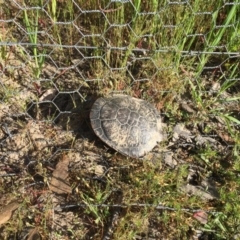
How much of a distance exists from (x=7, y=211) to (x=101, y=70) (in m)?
0.78

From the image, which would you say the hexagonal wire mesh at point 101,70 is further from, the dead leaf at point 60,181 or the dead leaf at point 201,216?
the dead leaf at point 201,216

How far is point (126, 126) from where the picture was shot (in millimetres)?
1751

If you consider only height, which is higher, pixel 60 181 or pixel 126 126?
pixel 126 126

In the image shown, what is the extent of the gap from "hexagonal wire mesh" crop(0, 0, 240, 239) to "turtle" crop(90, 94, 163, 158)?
0.11 metres

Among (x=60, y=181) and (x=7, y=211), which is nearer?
(x=7, y=211)

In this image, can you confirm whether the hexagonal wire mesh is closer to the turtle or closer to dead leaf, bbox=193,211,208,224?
the turtle

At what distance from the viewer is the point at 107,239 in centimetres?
157

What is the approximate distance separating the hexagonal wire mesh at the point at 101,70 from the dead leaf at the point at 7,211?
214 millimetres

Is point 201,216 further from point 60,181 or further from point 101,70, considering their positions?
point 101,70

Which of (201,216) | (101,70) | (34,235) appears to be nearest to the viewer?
(34,235)

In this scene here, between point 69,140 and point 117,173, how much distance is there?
275 millimetres

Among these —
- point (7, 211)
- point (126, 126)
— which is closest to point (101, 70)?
point (126, 126)

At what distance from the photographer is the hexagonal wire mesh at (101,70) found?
1.82 metres

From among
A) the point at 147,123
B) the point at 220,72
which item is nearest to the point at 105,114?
the point at 147,123
